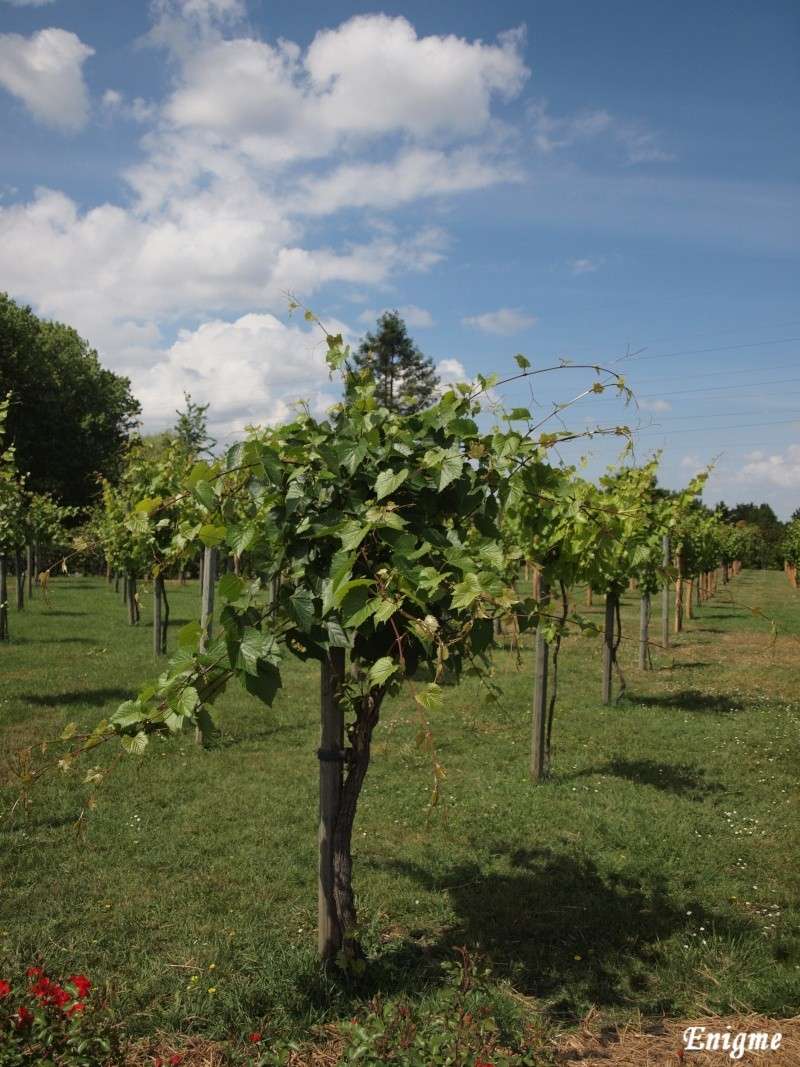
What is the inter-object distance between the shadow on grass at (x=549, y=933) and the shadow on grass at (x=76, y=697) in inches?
227

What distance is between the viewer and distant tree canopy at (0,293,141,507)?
116 feet

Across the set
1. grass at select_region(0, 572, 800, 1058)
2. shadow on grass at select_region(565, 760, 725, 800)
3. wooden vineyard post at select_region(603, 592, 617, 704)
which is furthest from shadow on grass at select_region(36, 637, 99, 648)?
shadow on grass at select_region(565, 760, 725, 800)

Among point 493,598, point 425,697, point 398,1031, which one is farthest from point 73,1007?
point 493,598

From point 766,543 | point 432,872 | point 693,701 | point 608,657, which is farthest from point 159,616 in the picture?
point 766,543

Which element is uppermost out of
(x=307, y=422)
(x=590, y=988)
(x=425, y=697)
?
(x=307, y=422)

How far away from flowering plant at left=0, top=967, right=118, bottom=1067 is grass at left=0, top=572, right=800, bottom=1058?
1.45 ft

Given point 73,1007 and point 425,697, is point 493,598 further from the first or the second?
point 73,1007

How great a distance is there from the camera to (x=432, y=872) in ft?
16.0

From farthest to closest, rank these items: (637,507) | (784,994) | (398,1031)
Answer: (637,507)
(784,994)
(398,1031)

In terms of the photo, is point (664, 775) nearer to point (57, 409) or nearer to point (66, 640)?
point (66, 640)

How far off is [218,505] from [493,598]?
3.82ft

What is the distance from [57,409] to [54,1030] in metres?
38.1

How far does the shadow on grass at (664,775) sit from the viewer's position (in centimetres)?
665

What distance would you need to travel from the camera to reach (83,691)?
9953mm
